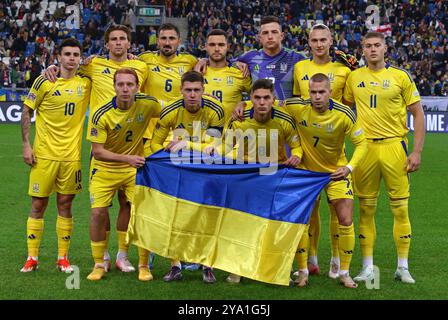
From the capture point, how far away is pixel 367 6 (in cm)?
3441

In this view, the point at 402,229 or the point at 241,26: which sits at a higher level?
the point at 241,26

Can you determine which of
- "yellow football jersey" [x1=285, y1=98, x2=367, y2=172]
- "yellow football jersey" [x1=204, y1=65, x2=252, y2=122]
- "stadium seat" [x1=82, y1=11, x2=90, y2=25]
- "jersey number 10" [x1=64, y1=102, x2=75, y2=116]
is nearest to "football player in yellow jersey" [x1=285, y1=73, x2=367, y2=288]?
"yellow football jersey" [x1=285, y1=98, x2=367, y2=172]

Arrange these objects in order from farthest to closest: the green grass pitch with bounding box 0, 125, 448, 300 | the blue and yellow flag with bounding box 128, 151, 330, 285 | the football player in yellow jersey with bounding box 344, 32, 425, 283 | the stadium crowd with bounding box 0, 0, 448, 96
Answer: the stadium crowd with bounding box 0, 0, 448, 96 < the football player in yellow jersey with bounding box 344, 32, 425, 283 < the blue and yellow flag with bounding box 128, 151, 330, 285 < the green grass pitch with bounding box 0, 125, 448, 300

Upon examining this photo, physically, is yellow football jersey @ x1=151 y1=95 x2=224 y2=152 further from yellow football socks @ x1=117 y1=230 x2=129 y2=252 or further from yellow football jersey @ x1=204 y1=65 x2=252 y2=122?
yellow football socks @ x1=117 y1=230 x2=129 y2=252

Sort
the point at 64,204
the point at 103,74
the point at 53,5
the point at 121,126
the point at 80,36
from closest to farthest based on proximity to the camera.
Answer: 1. the point at 121,126
2. the point at 64,204
3. the point at 103,74
4. the point at 80,36
5. the point at 53,5

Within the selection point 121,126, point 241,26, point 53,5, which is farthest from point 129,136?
point 53,5

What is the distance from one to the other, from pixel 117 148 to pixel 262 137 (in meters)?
1.42

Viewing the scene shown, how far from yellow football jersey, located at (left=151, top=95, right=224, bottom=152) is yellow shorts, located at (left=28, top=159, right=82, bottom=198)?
3.15 feet

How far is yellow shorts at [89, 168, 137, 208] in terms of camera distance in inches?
284

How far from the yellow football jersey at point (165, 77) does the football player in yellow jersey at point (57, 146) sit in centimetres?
76

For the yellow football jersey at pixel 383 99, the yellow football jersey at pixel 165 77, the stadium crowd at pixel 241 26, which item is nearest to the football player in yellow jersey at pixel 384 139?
the yellow football jersey at pixel 383 99

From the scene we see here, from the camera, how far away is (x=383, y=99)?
7172 mm

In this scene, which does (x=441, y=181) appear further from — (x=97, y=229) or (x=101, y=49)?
(x=101, y=49)

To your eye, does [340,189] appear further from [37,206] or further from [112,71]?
[37,206]
